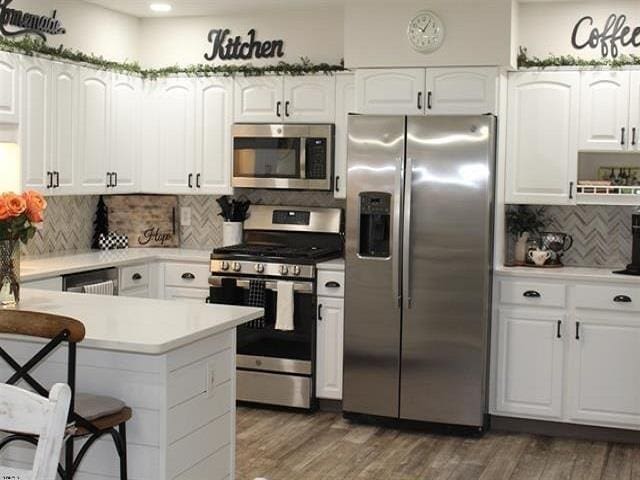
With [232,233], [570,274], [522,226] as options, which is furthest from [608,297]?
[232,233]

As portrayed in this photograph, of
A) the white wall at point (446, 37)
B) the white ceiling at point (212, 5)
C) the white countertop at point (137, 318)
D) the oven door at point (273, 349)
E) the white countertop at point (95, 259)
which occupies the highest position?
the white ceiling at point (212, 5)

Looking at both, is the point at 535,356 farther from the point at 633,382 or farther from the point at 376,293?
the point at 376,293

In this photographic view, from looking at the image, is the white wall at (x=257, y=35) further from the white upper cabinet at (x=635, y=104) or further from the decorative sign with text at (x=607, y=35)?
the white upper cabinet at (x=635, y=104)

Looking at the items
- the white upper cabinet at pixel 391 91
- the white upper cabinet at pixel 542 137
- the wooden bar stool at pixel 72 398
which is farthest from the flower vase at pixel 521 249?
the wooden bar stool at pixel 72 398

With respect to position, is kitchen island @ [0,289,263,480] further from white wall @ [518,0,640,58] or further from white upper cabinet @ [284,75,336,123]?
white wall @ [518,0,640,58]

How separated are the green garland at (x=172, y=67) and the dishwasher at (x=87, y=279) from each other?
1.34 m

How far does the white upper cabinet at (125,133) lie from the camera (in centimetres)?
644

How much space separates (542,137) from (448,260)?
3.26 feet

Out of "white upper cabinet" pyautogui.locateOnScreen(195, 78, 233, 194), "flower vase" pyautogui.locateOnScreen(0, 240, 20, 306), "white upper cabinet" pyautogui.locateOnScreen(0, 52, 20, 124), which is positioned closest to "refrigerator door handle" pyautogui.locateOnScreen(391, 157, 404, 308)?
"white upper cabinet" pyautogui.locateOnScreen(195, 78, 233, 194)

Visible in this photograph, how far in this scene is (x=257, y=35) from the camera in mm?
6520

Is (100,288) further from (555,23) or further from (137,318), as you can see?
(555,23)

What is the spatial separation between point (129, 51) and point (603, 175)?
3.38 m

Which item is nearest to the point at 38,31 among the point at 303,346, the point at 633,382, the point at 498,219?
the point at 303,346

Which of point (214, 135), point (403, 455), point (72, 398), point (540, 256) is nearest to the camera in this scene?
point (72, 398)
